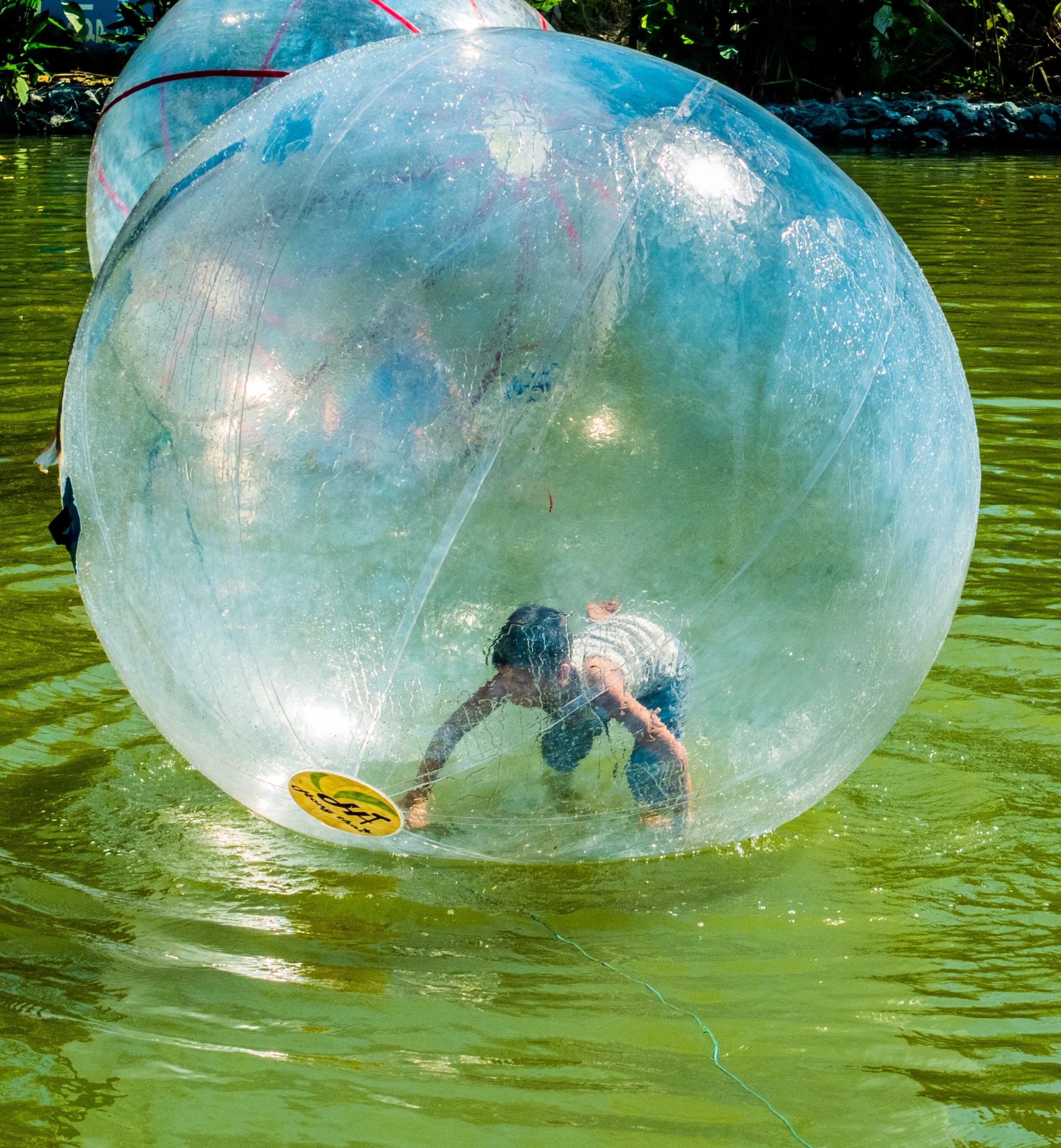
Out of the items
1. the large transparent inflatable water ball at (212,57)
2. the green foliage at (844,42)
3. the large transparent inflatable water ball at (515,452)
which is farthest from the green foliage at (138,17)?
the large transparent inflatable water ball at (515,452)

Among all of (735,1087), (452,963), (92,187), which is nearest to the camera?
(735,1087)

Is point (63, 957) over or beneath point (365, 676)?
beneath

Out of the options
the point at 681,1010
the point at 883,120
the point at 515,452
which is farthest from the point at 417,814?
the point at 883,120

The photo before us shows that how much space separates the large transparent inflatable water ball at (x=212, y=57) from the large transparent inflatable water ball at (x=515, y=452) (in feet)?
4.99

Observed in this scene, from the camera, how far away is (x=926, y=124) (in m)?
24.9

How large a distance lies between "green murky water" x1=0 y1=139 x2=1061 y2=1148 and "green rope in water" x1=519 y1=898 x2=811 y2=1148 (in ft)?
0.05

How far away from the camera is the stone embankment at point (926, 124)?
78.9 ft

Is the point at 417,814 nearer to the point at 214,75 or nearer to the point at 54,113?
the point at 214,75

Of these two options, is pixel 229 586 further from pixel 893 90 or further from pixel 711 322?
pixel 893 90

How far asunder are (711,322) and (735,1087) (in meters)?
1.37

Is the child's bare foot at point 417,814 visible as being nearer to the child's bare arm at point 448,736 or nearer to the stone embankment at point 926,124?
the child's bare arm at point 448,736

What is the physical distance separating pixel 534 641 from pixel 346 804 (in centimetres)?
57

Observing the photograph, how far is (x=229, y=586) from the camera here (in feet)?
9.60

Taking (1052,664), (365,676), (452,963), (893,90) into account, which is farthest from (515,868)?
(893,90)
